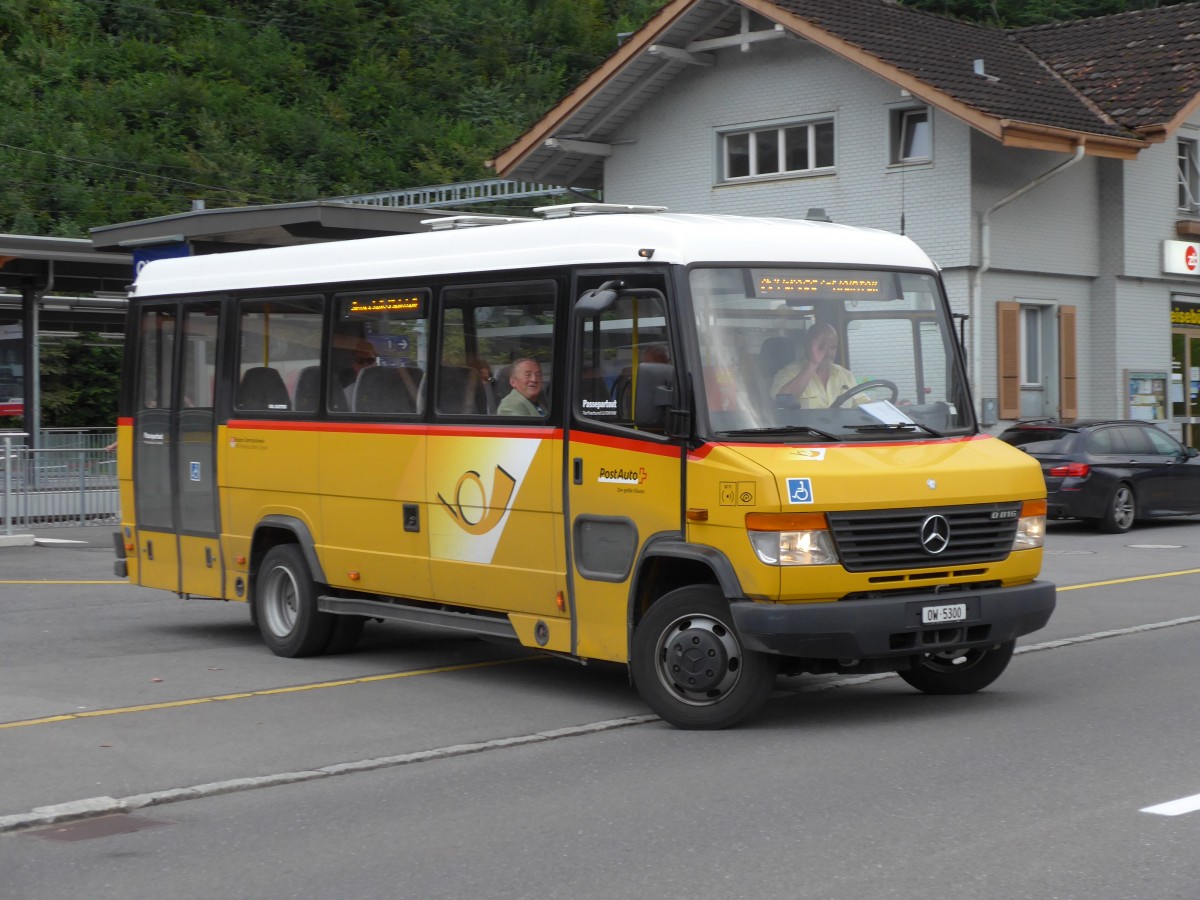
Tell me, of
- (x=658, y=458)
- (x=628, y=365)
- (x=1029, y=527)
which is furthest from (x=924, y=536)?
(x=628, y=365)

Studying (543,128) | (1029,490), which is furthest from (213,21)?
(1029,490)

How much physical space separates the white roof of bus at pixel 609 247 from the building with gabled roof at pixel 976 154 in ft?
55.0

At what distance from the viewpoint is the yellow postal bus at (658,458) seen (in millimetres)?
8516

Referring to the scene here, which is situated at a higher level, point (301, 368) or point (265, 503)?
point (301, 368)

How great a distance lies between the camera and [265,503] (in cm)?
1186

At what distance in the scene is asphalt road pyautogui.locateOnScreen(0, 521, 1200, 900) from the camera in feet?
19.8

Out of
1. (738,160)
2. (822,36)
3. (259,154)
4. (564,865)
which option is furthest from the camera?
(259,154)

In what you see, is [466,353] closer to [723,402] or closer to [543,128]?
[723,402]

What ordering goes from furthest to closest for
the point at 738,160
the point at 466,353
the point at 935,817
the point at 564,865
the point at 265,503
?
1. the point at 738,160
2. the point at 265,503
3. the point at 466,353
4. the point at 935,817
5. the point at 564,865

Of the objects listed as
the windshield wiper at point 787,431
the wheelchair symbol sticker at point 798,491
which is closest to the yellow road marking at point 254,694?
the windshield wiper at point 787,431

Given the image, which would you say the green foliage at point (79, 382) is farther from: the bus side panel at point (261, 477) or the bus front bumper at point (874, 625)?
the bus front bumper at point (874, 625)

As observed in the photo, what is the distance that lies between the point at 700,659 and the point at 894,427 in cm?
158

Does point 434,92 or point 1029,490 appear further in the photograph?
point 434,92

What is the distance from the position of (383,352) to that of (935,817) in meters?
5.44
